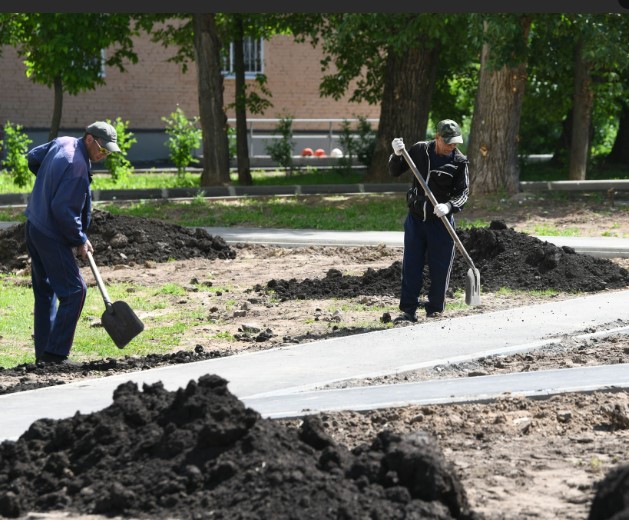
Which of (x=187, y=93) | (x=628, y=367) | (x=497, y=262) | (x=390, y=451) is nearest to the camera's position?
(x=390, y=451)

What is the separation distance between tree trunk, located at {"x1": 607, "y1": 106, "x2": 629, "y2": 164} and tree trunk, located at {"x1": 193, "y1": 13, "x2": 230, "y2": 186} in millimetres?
12375

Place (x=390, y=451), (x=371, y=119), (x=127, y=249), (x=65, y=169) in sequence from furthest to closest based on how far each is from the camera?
(x=371, y=119)
(x=127, y=249)
(x=65, y=169)
(x=390, y=451)

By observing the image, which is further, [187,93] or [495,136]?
[187,93]

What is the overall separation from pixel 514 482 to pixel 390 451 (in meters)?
0.73

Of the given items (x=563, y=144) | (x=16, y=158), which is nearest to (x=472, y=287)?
(x=16, y=158)

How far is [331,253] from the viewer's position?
15.9 metres

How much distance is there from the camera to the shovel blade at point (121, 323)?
8648 millimetres

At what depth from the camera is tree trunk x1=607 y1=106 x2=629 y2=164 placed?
106 ft

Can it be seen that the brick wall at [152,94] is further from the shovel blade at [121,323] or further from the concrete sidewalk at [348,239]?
the shovel blade at [121,323]

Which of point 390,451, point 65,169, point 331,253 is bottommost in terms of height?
point 331,253

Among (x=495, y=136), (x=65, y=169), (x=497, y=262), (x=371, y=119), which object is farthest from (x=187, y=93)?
(x=65, y=169)

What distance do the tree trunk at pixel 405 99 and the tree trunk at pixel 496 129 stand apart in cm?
397

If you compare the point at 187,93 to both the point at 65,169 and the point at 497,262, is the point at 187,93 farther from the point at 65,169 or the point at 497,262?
the point at 65,169

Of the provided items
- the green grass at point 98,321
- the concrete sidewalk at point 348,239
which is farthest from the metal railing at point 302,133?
the green grass at point 98,321
